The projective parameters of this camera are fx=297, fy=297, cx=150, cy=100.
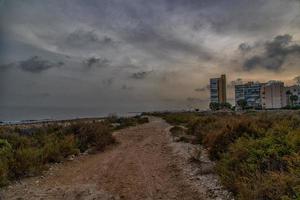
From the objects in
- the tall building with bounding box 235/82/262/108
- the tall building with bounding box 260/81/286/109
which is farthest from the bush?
the tall building with bounding box 235/82/262/108

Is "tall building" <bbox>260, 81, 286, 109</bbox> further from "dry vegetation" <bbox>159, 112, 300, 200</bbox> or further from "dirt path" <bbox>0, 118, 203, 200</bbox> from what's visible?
"dry vegetation" <bbox>159, 112, 300, 200</bbox>

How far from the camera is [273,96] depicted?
13312 centimetres

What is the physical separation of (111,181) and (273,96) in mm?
136157

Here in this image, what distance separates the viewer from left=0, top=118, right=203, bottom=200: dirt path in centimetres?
802

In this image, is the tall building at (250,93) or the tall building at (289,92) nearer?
the tall building at (289,92)

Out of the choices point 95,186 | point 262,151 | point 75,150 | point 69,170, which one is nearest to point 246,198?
point 262,151

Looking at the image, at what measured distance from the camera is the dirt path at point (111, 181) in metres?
8.02

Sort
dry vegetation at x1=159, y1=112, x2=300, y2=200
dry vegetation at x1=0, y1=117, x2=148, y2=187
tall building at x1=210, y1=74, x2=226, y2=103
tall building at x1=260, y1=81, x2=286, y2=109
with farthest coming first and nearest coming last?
tall building at x1=210, y1=74, x2=226, y2=103 → tall building at x1=260, y1=81, x2=286, y2=109 → dry vegetation at x1=0, y1=117, x2=148, y2=187 → dry vegetation at x1=159, y1=112, x2=300, y2=200

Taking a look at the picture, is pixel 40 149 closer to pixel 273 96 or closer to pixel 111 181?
pixel 111 181

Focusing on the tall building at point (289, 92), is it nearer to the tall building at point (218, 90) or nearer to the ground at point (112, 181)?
the tall building at point (218, 90)

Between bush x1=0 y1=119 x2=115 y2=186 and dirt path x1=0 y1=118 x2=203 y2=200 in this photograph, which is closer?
dirt path x1=0 y1=118 x2=203 y2=200

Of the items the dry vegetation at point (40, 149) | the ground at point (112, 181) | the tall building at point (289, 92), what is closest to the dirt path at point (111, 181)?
the ground at point (112, 181)

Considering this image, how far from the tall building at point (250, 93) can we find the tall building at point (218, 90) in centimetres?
765

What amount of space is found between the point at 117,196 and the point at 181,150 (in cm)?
745
